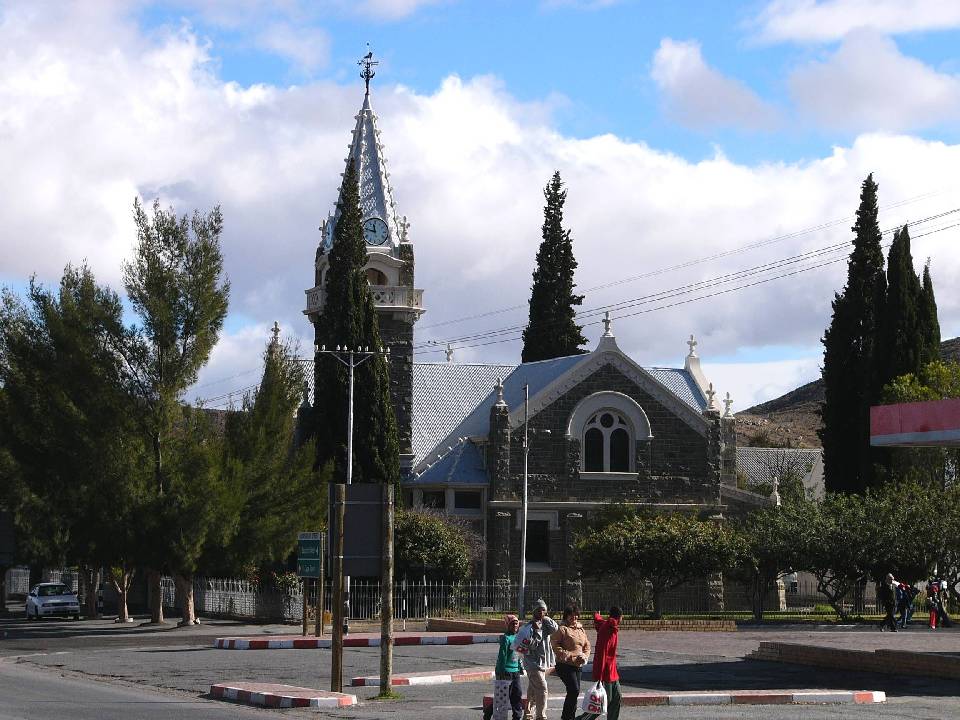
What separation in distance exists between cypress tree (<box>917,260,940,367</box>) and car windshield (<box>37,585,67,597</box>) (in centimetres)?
3260

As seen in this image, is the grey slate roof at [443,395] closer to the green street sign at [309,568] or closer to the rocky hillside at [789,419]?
the green street sign at [309,568]

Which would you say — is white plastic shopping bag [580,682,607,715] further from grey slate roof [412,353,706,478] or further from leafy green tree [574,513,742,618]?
grey slate roof [412,353,706,478]

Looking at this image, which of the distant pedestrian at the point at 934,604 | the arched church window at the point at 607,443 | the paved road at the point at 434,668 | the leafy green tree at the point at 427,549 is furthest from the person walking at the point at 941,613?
the leafy green tree at the point at 427,549

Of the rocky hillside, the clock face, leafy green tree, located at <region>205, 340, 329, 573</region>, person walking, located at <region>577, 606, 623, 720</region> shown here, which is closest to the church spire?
the clock face

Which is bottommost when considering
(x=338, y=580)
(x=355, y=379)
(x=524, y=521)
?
(x=338, y=580)

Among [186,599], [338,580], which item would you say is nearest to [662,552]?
[186,599]

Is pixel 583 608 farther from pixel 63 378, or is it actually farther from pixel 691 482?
pixel 63 378

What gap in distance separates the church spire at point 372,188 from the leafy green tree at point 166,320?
13985 mm

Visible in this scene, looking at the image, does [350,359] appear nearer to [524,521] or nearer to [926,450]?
[524,521]

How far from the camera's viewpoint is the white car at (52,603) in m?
50.6

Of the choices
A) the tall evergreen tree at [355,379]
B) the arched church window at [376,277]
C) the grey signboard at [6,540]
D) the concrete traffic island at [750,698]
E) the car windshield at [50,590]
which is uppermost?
the arched church window at [376,277]

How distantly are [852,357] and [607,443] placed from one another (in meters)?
11.2

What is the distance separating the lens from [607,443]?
57.7m

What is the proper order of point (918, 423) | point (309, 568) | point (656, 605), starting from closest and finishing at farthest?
point (918, 423) < point (309, 568) < point (656, 605)
